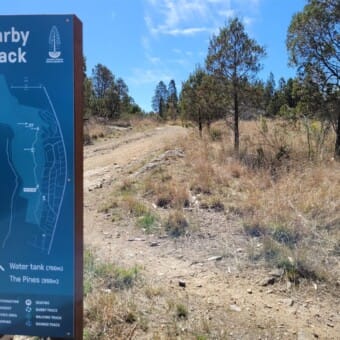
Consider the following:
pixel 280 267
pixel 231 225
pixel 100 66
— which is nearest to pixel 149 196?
pixel 231 225

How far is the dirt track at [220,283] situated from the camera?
2.96 meters

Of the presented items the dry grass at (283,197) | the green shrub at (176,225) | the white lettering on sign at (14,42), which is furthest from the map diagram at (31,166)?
the green shrub at (176,225)

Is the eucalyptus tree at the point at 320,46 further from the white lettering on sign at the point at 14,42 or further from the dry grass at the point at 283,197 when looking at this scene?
the white lettering on sign at the point at 14,42

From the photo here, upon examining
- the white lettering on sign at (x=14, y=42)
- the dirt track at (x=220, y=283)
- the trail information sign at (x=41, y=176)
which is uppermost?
the white lettering on sign at (x=14, y=42)

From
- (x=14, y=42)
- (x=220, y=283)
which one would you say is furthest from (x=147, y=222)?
(x=14, y=42)

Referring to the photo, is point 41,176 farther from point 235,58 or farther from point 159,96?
point 159,96

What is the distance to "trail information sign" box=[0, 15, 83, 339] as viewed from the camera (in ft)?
6.74

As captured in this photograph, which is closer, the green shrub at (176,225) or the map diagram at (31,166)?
the map diagram at (31,166)

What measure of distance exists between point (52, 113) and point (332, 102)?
9.50 metres

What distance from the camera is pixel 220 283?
3.69 metres

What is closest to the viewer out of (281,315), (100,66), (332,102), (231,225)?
(281,315)

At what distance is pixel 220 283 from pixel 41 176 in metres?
2.31

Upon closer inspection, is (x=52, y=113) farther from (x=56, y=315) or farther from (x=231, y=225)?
(x=231, y=225)

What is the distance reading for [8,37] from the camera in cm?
209
